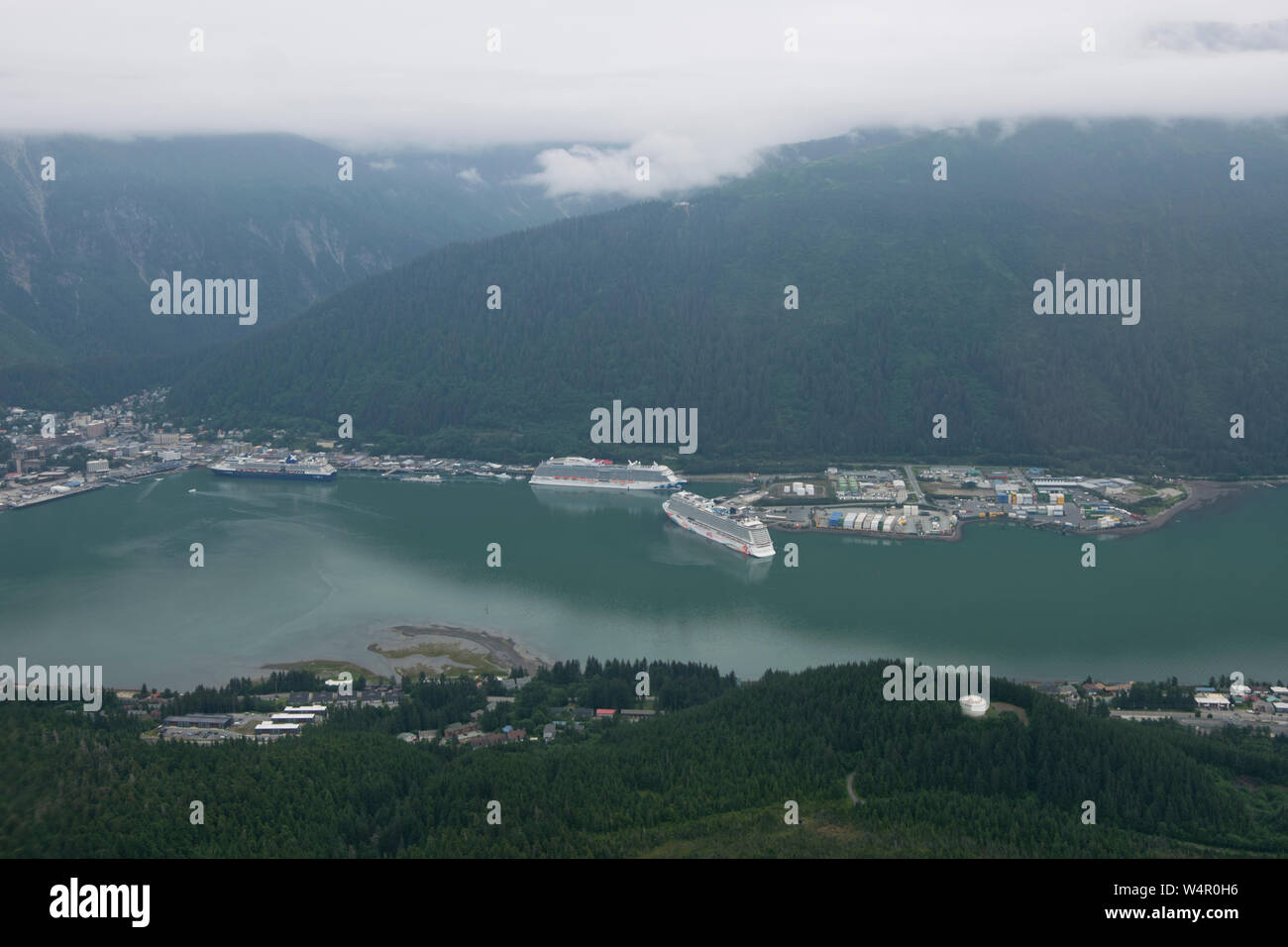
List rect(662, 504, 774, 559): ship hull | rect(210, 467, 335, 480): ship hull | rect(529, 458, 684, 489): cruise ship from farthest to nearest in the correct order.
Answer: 1. rect(210, 467, 335, 480): ship hull
2. rect(529, 458, 684, 489): cruise ship
3. rect(662, 504, 774, 559): ship hull

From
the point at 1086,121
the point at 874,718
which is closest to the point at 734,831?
the point at 874,718

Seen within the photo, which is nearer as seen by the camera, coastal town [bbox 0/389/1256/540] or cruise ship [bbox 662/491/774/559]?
cruise ship [bbox 662/491/774/559]

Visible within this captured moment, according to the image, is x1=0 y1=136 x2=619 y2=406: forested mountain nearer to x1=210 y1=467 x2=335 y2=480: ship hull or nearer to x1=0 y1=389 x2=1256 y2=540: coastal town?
x1=0 y1=389 x2=1256 y2=540: coastal town

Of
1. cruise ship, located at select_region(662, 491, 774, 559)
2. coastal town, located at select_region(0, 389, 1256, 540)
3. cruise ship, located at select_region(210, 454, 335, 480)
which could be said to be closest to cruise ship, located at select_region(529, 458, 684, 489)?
coastal town, located at select_region(0, 389, 1256, 540)

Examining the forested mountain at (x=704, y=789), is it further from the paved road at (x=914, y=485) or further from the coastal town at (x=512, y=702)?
the paved road at (x=914, y=485)

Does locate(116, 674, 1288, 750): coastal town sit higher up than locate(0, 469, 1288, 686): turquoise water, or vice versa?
locate(0, 469, 1288, 686): turquoise water

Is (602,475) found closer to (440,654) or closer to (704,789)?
(440,654)

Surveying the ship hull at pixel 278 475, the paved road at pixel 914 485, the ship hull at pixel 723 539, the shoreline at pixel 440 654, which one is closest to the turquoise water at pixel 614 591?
the ship hull at pixel 723 539
